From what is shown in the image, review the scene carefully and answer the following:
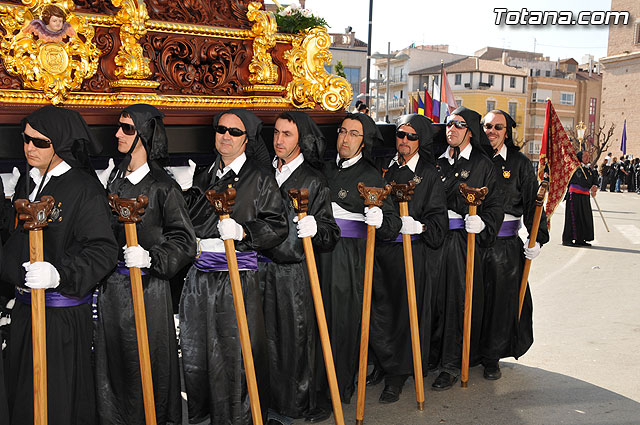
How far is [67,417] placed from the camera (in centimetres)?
352

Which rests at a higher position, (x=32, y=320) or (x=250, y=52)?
(x=250, y=52)

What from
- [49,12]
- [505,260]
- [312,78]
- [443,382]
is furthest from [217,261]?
[505,260]

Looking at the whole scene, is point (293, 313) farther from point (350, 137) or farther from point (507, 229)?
point (507, 229)

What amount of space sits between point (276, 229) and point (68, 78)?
5.58 ft

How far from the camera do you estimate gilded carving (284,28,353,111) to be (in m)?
5.59

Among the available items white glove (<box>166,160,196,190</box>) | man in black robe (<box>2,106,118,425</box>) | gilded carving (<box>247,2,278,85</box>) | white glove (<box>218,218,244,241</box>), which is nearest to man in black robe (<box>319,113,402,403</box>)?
gilded carving (<box>247,2,278,85</box>)

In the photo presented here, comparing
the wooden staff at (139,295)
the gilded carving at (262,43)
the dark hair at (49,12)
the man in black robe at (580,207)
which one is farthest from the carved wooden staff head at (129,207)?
the man in black robe at (580,207)

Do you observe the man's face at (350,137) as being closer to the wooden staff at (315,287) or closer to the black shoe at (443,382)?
the wooden staff at (315,287)

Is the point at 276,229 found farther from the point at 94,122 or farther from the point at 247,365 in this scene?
the point at 94,122

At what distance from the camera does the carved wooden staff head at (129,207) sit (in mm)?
3504

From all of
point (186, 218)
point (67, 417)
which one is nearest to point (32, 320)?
point (67, 417)

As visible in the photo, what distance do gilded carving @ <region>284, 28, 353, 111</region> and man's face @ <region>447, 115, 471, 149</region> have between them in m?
0.88

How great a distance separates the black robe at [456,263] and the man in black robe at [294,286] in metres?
1.35

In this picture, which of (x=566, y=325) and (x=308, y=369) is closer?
(x=308, y=369)
